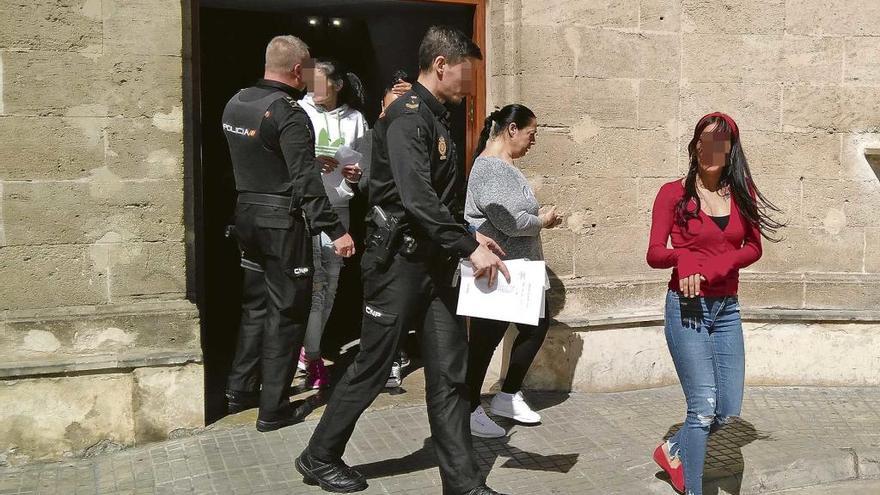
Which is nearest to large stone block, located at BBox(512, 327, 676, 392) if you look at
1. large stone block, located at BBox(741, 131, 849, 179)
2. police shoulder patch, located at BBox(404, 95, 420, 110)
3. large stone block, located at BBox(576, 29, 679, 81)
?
large stone block, located at BBox(741, 131, 849, 179)

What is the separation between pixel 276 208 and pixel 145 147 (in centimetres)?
76

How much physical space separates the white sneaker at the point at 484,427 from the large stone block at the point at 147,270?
179cm

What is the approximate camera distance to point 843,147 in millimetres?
6391

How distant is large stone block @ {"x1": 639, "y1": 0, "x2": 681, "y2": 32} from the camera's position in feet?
19.8

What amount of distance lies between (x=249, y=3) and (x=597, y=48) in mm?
3029

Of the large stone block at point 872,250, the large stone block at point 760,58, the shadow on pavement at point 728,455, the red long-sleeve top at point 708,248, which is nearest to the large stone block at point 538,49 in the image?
the large stone block at point 760,58

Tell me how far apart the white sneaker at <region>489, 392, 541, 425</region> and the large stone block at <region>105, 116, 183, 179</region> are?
7.30 ft

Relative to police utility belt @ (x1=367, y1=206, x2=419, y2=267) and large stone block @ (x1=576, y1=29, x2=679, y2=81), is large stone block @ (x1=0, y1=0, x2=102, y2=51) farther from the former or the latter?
large stone block @ (x1=576, y1=29, x2=679, y2=81)

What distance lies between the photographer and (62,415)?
15.5ft

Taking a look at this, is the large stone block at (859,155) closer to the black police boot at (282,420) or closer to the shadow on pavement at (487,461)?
the shadow on pavement at (487,461)

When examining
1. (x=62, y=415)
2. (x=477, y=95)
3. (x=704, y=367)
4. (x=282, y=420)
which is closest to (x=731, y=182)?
(x=704, y=367)

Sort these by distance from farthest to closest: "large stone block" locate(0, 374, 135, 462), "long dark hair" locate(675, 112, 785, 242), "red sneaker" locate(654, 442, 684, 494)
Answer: "large stone block" locate(0, 374, 135, 462) < "red sneaker" locate(654, 442, 684, 494) < "long dark hair" locate(675, 112, 785, 242)

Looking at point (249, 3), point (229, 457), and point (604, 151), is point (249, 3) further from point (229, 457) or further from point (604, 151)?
point (229, 457)

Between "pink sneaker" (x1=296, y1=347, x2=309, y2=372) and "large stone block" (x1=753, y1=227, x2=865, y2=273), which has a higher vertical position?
"large stone block" (x1=753, y1=227, x2=865, y2=273)
